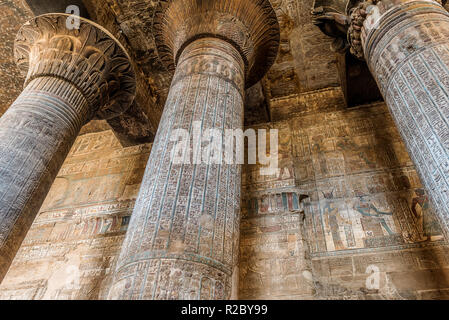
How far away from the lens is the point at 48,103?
12.2ft

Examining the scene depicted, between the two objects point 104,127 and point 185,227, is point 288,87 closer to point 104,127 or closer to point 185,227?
point 104,127

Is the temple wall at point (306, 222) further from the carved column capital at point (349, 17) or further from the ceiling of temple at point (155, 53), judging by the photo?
the carved column capital at point (349, 17)

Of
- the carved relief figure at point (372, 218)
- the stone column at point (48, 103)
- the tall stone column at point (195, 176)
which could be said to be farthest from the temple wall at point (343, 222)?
the stone column at point (48, 103)

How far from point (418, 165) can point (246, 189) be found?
258 cm

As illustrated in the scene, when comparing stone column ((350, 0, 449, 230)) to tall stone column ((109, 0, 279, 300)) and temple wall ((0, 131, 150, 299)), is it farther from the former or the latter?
temple wall ((0, 131, 150, 299))

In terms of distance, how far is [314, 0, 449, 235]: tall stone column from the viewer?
218 centimetres

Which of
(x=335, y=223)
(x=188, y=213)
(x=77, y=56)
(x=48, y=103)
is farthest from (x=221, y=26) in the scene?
(x=335, y=223)

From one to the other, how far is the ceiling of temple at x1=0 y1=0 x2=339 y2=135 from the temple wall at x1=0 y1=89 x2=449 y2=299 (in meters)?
0.29

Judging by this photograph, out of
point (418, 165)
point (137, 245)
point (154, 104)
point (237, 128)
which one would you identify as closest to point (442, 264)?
point (418, 165)

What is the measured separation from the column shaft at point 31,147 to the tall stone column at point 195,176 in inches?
57.5

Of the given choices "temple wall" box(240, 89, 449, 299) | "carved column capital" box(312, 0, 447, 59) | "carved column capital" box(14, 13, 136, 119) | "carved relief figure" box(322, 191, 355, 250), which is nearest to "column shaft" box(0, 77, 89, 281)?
"carved column capital" box(14, 13, 136, 119)

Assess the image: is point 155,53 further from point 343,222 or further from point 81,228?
point 343,222

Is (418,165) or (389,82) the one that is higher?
(389,82)
